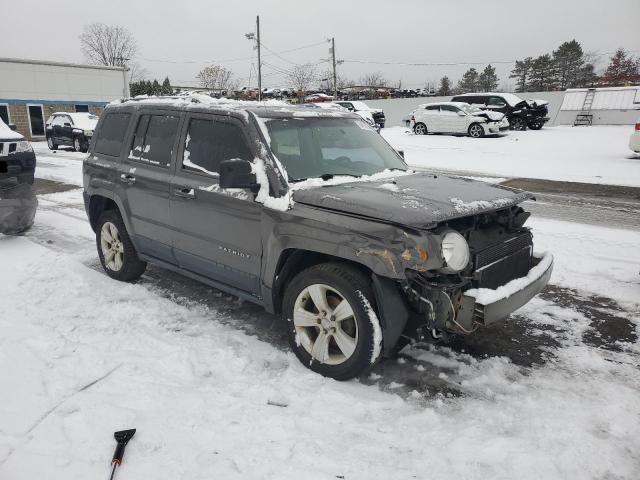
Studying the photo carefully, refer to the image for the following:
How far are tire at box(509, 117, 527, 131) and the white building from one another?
27791 millimetres

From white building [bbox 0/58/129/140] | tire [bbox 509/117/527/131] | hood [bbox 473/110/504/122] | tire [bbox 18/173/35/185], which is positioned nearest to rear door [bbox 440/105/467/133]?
hood [bbox 473/110/504/122]

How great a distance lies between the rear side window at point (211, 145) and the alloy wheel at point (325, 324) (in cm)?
120

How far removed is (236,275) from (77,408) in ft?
4.78

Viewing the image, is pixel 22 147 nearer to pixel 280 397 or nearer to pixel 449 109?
pixel 280 397

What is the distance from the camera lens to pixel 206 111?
13.6 feet

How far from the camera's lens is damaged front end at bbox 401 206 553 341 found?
3006 mm

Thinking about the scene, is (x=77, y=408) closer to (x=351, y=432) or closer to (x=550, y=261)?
(x=351, y=432)

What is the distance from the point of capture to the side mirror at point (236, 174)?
11.0 ft

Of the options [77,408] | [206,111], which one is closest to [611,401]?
[77,408]

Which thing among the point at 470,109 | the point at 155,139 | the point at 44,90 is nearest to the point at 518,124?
the point at 470,109

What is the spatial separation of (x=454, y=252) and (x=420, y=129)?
73.4 feet

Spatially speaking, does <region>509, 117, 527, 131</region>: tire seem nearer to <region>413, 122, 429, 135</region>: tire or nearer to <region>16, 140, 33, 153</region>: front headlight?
<region>413, 122, 429, 135</region>: tire

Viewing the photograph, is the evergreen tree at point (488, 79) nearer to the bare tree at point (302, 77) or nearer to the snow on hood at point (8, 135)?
the bare tree at point (302, 77)

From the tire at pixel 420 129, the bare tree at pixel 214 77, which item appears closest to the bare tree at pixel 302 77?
the bare tree at pixel 214 77
